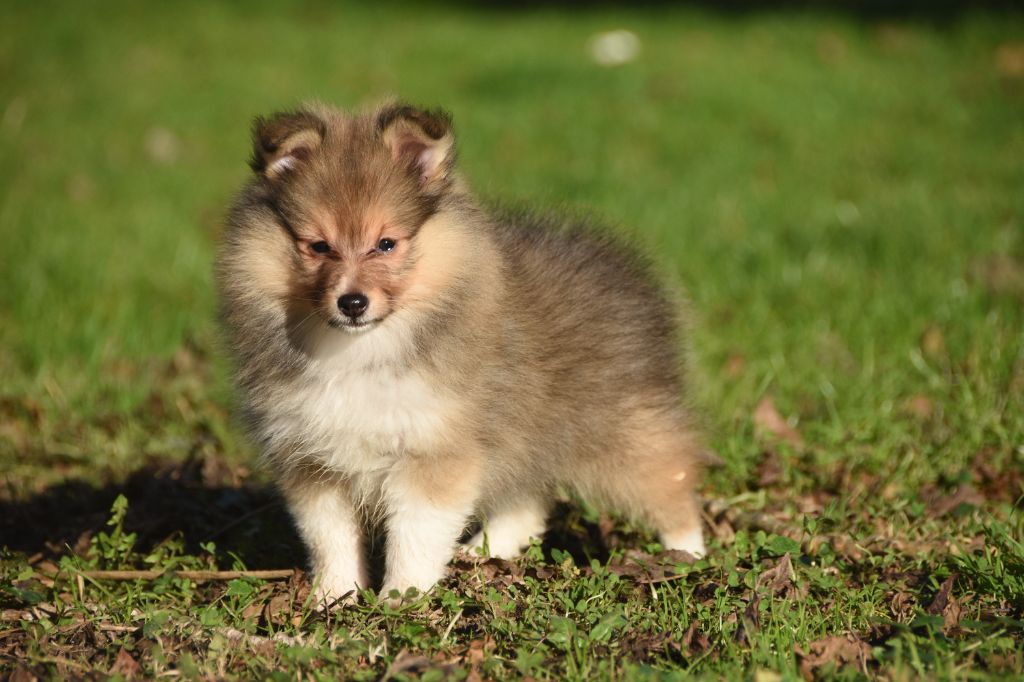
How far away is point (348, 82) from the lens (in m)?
10.9

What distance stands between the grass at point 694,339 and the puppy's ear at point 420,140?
3.90ft

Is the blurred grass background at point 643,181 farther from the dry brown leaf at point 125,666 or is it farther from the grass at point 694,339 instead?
the dry brown leaf at point 125,666

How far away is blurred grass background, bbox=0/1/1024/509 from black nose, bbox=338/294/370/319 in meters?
1.20

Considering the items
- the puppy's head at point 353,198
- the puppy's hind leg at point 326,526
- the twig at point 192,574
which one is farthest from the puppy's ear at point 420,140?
the twig at point 192,574

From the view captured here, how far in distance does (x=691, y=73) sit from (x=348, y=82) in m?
3.37

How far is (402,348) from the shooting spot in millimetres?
3197

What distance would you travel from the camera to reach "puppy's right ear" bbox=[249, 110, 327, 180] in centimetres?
318

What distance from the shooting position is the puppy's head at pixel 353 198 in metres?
3.08

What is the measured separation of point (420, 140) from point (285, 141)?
0.39m

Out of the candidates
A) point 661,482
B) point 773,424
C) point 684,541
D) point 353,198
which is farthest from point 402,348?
point 773,424

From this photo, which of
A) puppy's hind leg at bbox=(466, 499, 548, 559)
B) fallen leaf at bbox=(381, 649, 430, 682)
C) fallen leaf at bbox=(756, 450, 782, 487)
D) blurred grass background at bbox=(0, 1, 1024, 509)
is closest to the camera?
fallen leaf at bbox=(381, 649, 430, 682)

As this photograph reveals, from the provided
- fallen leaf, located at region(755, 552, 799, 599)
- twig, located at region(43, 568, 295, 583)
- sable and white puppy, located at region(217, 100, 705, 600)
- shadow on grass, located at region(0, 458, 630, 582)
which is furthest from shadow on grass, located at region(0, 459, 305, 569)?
fallen leaf, located at region(755, 552, 799, 599)

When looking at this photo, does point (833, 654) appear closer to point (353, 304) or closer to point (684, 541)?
point (684, 541)

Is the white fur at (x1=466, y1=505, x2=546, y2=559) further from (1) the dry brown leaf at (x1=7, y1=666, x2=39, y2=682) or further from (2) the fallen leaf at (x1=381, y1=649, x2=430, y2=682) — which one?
(1) the dry brown leaf at (x1=7, y1=666, x2=39, y2=682)
